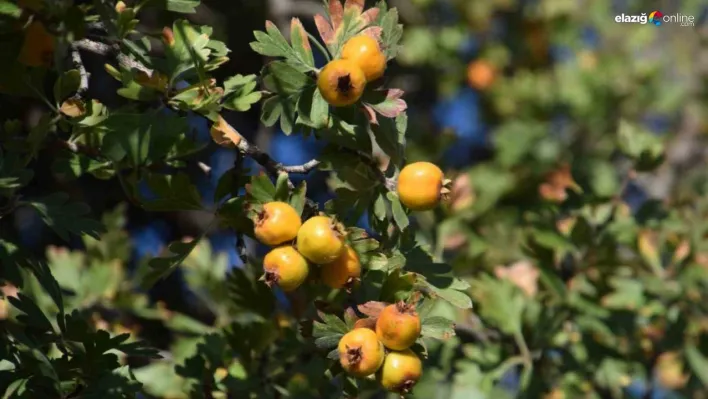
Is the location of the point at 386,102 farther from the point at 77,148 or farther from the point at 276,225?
the point at 77,148

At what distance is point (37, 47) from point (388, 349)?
66 cm

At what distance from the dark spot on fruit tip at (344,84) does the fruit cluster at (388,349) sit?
315 millimetres

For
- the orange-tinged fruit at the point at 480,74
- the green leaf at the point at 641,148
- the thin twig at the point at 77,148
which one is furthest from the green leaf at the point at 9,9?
the orange-tinged fruit at the point at 480,74

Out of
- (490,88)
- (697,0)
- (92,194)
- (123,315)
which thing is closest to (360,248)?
(123,315)

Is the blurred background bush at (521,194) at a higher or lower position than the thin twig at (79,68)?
lower

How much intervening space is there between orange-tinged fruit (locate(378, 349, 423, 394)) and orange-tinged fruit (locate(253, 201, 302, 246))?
0.74ft

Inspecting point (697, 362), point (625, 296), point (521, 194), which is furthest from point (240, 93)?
point (521, 194)

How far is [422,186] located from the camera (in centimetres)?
123

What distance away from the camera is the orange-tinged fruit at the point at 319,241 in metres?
1.15

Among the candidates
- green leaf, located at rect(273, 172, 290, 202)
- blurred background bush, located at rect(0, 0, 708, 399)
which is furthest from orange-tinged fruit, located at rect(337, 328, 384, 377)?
blurred background bush, located at rect(0, 0, 708, 399)

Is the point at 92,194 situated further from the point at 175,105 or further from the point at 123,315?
the point at 175,105

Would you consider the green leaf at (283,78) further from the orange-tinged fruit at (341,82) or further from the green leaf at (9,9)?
the green leaf at (9,9)

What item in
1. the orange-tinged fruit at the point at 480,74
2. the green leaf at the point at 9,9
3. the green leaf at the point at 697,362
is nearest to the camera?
the green leaf at the point at 9,9

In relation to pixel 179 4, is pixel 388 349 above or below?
below
